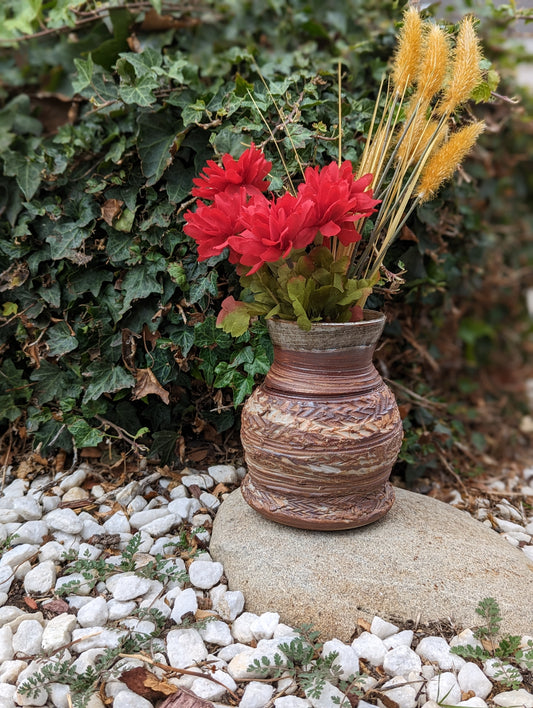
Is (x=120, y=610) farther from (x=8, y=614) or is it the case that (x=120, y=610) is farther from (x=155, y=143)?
(x=155, y=143)

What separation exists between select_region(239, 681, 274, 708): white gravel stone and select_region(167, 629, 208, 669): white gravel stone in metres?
0.13

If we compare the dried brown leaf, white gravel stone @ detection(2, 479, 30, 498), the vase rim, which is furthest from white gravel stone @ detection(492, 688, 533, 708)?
white gravel stone @ detection(2, 479, 30, 498)

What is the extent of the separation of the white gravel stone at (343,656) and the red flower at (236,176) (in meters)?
0.98

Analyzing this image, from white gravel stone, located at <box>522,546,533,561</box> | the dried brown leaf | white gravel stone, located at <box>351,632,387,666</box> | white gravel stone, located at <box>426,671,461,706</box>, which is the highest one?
the dried brown leaf

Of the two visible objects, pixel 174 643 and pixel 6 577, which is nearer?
pixel 174 643

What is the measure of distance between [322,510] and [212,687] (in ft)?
1.43

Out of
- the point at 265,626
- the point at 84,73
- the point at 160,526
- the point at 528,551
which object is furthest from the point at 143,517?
the point at 84,73

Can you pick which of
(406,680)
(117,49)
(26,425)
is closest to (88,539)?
(26,425)

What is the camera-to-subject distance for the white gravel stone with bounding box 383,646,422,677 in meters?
1.27

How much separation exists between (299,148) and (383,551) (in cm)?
110

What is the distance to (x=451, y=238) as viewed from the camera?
239cm

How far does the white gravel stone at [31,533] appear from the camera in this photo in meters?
1.65

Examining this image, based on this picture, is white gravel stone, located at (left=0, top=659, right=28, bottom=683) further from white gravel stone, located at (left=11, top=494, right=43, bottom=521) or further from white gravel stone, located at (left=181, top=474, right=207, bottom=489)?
white gravel stone, located at (left=181, top=474, right=207, bottom=489)

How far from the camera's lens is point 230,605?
4.65 ft
